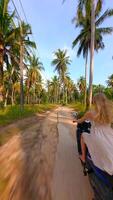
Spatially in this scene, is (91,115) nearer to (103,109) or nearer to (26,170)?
(103,109)

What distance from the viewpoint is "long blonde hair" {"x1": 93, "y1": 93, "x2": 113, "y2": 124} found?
4.79 metres

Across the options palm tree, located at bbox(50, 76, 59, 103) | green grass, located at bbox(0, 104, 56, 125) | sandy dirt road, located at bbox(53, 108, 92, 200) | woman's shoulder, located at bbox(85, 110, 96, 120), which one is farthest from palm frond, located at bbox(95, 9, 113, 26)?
palm tree, located at bbox(50, 76, 59, 103)

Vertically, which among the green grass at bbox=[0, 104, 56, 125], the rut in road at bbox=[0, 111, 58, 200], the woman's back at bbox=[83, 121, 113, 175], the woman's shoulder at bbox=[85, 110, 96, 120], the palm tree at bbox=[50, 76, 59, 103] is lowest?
the rut in road at bbox=[0, 111, 58, 200]

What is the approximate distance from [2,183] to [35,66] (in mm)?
66449

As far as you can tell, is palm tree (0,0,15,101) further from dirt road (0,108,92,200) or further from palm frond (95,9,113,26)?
dirt road (0,108,92,200)

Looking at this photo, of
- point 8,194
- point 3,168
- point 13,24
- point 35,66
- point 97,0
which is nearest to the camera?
point 8,194

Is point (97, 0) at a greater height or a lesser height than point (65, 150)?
greater

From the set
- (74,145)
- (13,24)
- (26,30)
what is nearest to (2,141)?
(74,145)

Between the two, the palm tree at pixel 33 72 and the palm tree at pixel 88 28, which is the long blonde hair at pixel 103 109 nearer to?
the palm tree at pixel 88 28

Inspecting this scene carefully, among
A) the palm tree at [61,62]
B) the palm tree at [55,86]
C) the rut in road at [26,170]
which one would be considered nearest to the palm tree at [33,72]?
the palm tree at [61,62]

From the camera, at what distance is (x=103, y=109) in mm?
4816

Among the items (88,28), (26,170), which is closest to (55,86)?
(88,28)

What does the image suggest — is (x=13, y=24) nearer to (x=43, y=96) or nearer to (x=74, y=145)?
(x=74, y=145)

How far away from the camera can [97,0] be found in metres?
26.0
